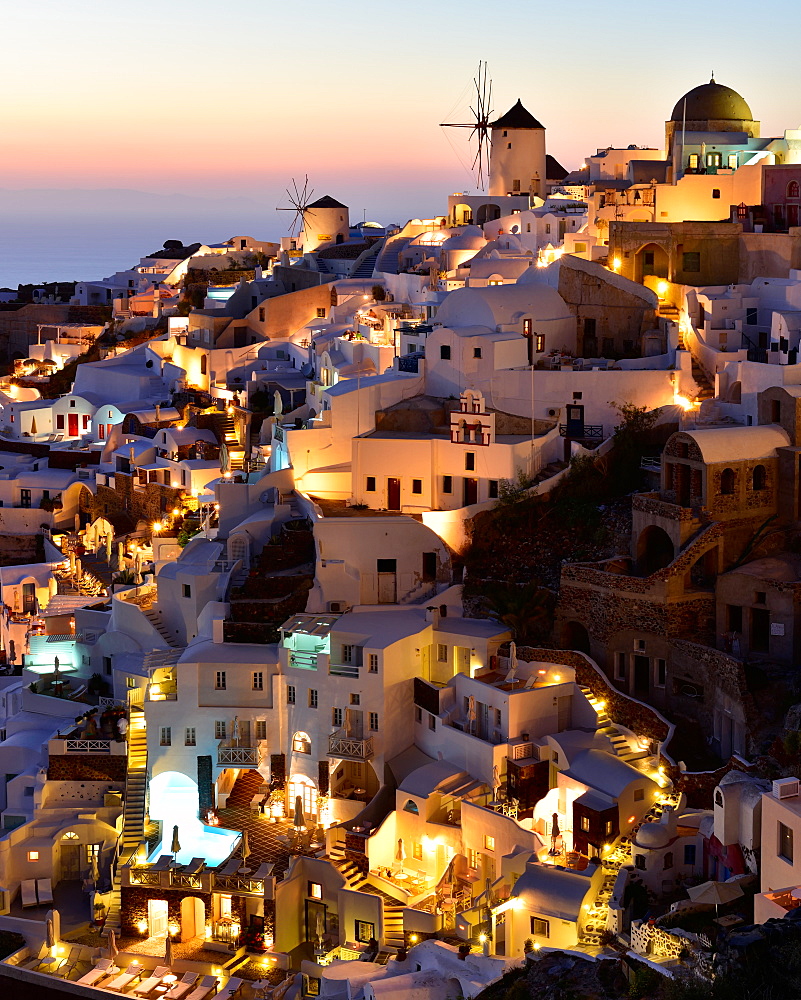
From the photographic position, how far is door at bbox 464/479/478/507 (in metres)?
33.1

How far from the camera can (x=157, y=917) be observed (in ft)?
94.8

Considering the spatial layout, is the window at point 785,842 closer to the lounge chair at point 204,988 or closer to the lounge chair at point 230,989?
the lounge chair at point 230,989

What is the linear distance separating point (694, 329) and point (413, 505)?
7.13 metres

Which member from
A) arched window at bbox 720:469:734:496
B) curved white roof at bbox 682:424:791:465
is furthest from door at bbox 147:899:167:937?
curved white roof at bbox 682:424:791:465

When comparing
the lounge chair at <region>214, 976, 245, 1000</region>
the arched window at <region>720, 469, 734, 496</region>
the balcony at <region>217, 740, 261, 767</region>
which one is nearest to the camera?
the lounge chair at <region>214, 976, 245, 1000</region>

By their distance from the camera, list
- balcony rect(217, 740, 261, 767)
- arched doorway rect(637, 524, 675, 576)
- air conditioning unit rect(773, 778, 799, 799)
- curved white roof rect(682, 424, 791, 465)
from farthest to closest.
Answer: balcony rect(217, 740, 261, 767)
arched doorway rect(637, 524, 675, 576)
curved white roof rect(682, 424, 791, 465)
air conditioning unit rect(773, 778, 799, 799)

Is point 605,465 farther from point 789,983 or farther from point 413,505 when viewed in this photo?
point 789,983

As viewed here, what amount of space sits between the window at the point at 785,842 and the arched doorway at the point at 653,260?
19.2 m

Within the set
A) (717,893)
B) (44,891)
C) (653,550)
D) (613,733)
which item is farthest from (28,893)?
(717,893)

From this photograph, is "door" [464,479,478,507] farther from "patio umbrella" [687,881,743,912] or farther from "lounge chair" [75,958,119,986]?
"patio umbrella" [687,881,743,912]

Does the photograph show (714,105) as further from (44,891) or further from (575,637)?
(44,891)

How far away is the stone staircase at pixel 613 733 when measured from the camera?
27.5 m

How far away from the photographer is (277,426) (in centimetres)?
3766

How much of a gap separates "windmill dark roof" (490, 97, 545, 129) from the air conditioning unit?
112ft
